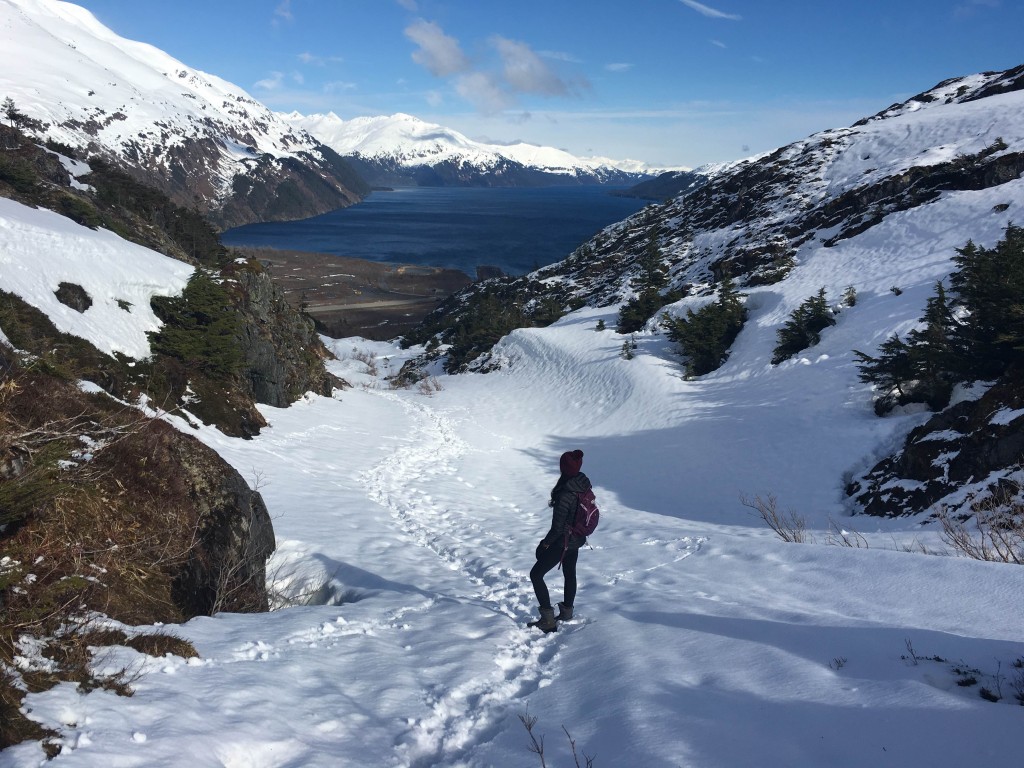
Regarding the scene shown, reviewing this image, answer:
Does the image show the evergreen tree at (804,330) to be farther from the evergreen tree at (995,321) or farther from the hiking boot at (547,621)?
the hiking boot at (547,621)

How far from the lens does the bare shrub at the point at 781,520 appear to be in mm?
8844

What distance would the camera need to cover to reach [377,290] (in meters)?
85.0

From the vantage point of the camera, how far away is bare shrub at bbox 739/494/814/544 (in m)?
8.84

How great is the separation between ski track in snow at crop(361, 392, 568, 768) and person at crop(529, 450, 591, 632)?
0.31m

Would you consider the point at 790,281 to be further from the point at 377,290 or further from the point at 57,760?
the point at 377,290

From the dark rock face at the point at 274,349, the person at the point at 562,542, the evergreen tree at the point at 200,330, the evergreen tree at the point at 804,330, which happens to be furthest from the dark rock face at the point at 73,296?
the evergreen tree at the point at 804,330

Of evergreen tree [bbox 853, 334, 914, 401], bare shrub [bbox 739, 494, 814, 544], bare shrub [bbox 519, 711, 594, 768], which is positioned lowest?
bare shrub [bbox 739, 494, 814, 544]

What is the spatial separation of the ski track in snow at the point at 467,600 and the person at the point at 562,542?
31 centimetres

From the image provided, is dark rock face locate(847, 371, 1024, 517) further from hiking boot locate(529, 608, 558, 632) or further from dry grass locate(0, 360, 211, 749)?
dry grass locate(0, 360, 211, 749)

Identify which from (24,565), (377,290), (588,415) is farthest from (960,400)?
(377,290)

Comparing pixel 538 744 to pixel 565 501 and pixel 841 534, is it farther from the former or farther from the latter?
pixel 841 534

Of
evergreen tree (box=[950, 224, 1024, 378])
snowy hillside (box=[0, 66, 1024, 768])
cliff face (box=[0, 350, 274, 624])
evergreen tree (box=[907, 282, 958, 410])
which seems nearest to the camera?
snowy hillside (box=[0, 66, 1024, 768])

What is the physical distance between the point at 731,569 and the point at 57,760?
6.66 m

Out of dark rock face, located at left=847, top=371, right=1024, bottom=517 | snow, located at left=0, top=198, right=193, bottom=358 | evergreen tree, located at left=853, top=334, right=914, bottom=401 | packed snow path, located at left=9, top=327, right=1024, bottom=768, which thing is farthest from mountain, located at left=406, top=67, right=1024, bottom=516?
snow, located at left=0, top=198, right=193, bottom=358
